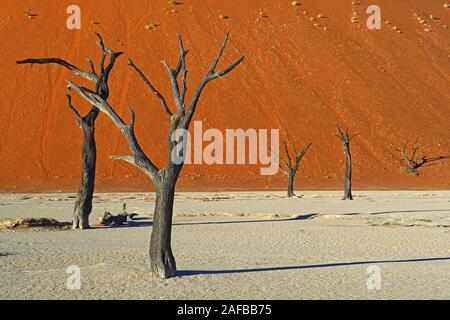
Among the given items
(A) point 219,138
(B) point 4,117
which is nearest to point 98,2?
(B) point 4,117

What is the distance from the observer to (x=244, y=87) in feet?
193

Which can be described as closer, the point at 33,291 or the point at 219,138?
the point at 33,291

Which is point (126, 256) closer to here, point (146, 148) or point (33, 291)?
point (33, 291)

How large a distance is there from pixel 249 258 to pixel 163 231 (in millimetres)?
3198

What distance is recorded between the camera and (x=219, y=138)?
52656 millimetres

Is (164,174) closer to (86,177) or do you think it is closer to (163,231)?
(163,231)

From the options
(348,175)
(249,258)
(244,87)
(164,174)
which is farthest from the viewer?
(244,87)

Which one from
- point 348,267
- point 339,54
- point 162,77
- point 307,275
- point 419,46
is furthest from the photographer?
point 419,46

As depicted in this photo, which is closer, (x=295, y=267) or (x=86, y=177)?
(x=295, y=267)

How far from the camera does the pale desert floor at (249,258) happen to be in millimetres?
9789

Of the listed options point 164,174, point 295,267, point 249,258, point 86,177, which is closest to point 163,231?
point 164,174

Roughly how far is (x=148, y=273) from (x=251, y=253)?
11.7 feet

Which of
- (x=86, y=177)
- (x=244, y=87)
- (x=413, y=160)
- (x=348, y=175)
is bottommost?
(x=86, y=177)

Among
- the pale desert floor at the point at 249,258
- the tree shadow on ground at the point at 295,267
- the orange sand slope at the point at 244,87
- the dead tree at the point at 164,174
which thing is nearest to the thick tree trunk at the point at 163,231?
the dead tree at the point at 164,174
